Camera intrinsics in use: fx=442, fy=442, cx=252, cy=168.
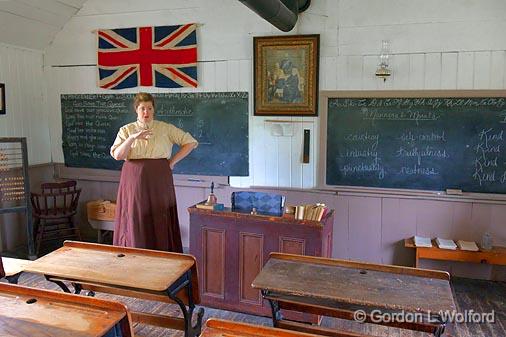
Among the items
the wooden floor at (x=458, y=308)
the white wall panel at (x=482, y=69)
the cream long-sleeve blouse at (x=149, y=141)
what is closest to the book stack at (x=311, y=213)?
the wooden floor at (x=458, y=308)

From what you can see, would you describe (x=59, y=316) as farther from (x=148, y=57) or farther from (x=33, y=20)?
(x=33, y=20)

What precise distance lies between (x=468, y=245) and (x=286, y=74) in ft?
7.46

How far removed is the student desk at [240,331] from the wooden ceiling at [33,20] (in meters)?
4.04

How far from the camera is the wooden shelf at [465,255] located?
3775 millimetres

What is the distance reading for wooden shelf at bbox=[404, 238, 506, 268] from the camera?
378 centimetres

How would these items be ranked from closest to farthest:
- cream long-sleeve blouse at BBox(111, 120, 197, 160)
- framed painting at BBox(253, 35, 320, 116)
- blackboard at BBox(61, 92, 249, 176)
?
cream long-sleeve blouse at BBox(111, 120, 197, 160)
framed painting at BBox(253, 35, 320, 116)
blackboard at BBox(61, 92, 249, 176)

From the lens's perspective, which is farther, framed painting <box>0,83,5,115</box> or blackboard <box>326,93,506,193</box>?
framed painting <box>0,83,5,115</box>

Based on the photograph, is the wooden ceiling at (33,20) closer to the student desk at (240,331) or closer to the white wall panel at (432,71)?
the white wall panel at (432,71)

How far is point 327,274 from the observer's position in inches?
88.2

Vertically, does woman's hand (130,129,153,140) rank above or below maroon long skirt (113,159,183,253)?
above

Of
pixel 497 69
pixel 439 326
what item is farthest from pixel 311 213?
pixel 497 69

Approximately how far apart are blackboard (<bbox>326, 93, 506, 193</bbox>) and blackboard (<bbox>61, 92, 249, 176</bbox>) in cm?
95

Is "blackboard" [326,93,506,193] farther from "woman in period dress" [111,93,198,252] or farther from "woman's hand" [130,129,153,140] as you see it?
"woman's hand" [130,129,153,140]

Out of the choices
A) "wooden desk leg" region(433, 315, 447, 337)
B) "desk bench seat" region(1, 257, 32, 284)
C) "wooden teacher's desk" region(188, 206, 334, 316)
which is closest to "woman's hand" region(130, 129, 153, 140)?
"wooden teacher's desk" region(188, 206, 334, 316)
